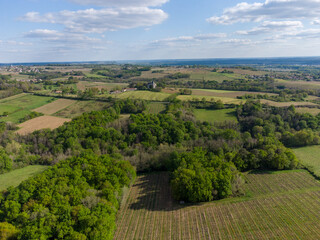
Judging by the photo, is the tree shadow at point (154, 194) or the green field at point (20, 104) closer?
the tree shadow at point (154, 194)

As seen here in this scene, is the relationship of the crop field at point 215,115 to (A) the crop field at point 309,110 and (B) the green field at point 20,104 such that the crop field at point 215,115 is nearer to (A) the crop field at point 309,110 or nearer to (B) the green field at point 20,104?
(A) the crop field at point 309,110

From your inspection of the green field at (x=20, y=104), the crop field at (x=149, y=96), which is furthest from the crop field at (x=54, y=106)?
the crop field at (x=149, y=96)

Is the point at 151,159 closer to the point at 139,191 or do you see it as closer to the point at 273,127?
the point at 139,191

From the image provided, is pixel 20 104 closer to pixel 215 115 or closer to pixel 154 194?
pixel 154 194

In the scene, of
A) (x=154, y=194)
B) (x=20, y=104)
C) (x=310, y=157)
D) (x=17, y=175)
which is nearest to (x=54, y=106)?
(x=20, y=104)

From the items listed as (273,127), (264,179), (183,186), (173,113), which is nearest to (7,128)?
(173,113)

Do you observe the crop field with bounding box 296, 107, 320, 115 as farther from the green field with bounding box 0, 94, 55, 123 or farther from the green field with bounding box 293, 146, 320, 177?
the green field with bounding box 0, 94, 55, 123
